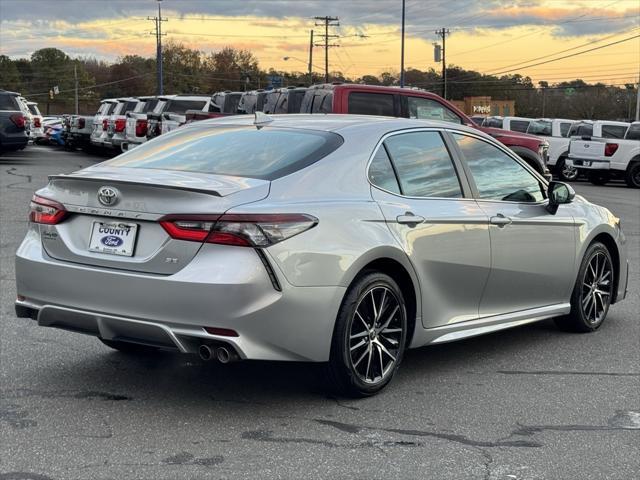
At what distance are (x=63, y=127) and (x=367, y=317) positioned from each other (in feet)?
116

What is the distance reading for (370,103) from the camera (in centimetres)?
1383

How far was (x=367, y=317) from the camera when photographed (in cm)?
487

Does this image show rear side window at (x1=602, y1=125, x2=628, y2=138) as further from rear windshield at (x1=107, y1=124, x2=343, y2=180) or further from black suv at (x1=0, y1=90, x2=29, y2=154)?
rear windshield at (x1=107, y1=124, x2=343, y2=180)

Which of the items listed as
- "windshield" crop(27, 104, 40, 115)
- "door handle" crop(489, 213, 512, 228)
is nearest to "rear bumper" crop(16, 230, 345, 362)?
"door handle" crop(489, 213, 512, 228)

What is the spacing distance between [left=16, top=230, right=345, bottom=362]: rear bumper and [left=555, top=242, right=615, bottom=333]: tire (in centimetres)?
287

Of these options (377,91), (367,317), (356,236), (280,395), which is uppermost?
(377,91)

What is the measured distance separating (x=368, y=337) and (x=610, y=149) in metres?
23.7

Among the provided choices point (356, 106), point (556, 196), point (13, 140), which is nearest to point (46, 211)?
point (556, 196)

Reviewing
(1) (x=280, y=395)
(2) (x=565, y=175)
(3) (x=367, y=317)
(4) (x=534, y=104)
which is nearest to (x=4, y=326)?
(1) (x=280, y=395)

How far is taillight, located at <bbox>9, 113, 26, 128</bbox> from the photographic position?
954 inches

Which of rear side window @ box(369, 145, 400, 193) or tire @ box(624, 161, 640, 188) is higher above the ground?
rear side window @ box(369, 145, 400, 193)

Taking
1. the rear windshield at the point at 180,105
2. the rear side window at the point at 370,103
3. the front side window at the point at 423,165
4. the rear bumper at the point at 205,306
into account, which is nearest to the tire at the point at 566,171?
the rear windshield at the point at 180,105

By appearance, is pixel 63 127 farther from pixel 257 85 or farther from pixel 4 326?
pixel 257 85

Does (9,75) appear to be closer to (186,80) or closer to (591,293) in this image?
(186,80)
